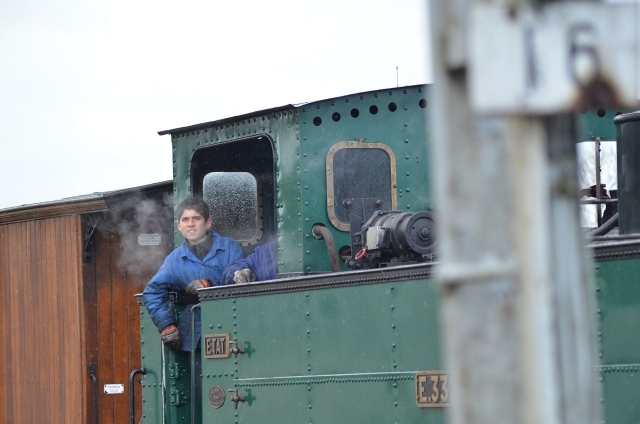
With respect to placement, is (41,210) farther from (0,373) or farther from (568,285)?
(568,285)

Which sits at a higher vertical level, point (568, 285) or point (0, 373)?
point (568, 285)

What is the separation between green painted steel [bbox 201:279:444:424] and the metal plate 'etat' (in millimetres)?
24

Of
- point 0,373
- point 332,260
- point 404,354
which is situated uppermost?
point 332,260

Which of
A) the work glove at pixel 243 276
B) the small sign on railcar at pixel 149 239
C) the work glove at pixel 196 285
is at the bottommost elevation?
the work glove at pixel 196 285

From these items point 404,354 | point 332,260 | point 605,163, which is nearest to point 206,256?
point 332,260

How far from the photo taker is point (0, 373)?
35.9 feet

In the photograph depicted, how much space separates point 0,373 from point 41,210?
203cm

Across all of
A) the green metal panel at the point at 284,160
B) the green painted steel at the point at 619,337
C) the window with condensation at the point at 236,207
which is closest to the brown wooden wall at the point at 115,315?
the window with condensation at the point at 236,207

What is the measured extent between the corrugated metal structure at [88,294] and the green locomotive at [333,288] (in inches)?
105

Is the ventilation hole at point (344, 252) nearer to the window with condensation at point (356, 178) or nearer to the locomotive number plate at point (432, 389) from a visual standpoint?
the window with condensation at point (356, 178)

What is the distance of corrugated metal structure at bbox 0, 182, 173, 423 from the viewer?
9.68m

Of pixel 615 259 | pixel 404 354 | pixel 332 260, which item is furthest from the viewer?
pixel 332 260

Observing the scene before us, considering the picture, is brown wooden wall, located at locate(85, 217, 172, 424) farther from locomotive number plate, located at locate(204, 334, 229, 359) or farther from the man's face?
locomotive number plate, located at locate(204, 334, 229, 359)

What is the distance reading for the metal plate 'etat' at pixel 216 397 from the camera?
19.7 feet
